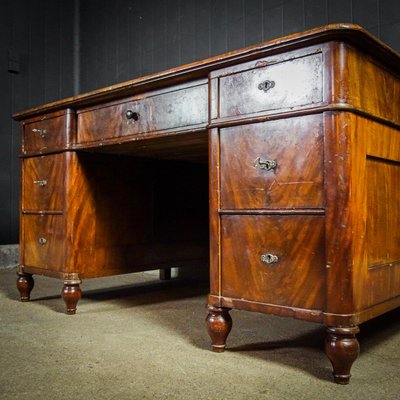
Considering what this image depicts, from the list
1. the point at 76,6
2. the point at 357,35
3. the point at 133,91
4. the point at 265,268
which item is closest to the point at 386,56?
the point at 357,35

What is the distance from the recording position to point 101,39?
3568mm

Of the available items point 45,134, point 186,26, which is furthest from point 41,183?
point 186,26

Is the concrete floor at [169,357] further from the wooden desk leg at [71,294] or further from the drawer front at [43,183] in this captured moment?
the drawer front at [43,183]

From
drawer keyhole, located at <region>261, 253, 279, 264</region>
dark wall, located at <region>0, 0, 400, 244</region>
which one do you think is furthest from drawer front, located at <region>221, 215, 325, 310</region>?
dark wall, located at <region>0, 0, 400, 244</region>

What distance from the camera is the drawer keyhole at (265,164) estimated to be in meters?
1.25

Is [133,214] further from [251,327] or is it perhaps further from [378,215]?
[378,215]

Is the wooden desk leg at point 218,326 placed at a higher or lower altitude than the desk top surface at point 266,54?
lower

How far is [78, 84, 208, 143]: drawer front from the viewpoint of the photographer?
1.48 meters

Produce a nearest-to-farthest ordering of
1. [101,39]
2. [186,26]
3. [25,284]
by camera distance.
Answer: [25,284], [186,26], [101,39]

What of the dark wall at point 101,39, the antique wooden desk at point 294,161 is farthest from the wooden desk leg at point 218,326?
the dark wall at point 101,39

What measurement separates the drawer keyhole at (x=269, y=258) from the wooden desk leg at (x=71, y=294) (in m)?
0.92

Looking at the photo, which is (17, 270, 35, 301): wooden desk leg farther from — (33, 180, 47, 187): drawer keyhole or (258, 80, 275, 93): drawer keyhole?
(258, 80, 275, 93): drawer keyhole

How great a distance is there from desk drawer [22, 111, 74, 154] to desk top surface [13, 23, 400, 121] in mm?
191

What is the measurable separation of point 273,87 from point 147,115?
21.1 inches
